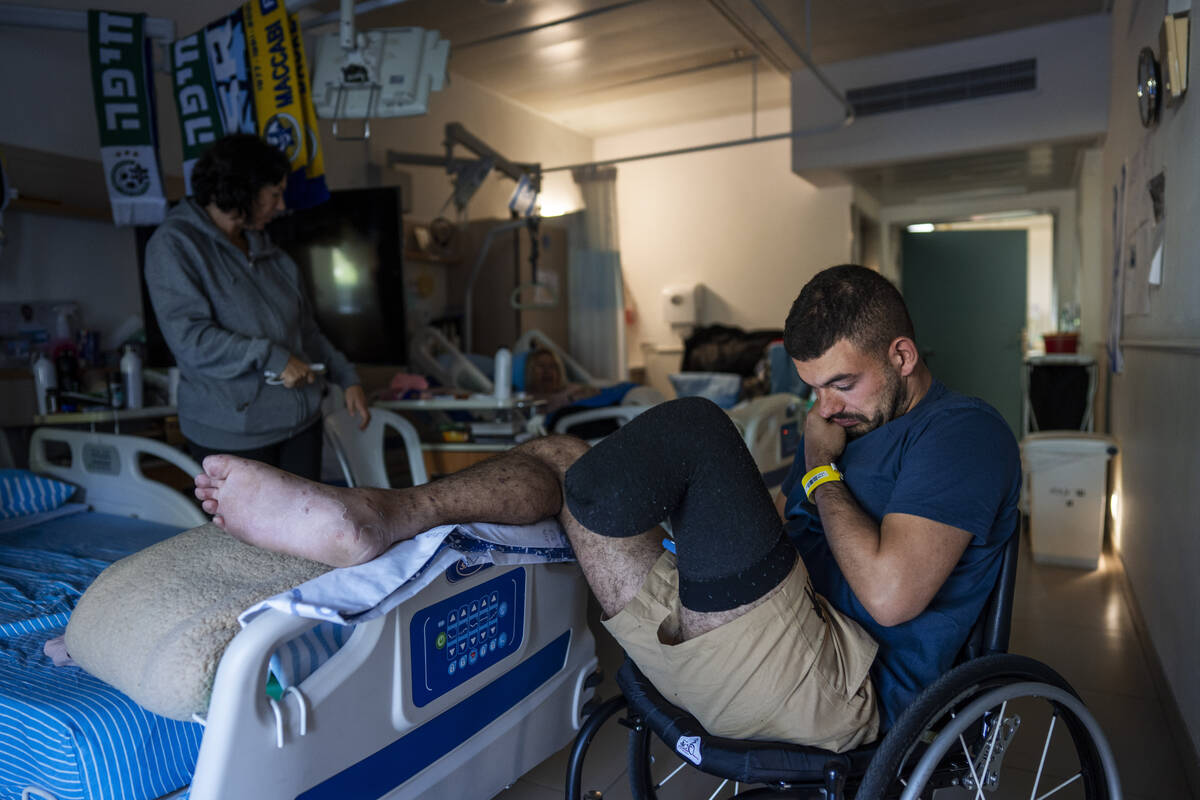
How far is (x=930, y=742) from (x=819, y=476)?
14.9 inches

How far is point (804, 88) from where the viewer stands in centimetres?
530

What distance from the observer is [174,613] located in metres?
1.02

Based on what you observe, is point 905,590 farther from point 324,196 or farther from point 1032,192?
point 1032,192

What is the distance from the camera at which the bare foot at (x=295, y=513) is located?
43.4 inches

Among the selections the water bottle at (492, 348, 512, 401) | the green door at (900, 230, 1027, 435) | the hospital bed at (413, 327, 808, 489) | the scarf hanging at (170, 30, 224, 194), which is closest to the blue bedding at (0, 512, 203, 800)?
the hospital bed at (413, 327, 808, 489)

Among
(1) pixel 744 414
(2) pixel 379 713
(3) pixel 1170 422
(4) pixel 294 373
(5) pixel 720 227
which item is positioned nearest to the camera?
(2) pixel 379 713

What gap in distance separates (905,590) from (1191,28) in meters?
1.53

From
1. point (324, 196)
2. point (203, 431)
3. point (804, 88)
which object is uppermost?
point (804, 88)

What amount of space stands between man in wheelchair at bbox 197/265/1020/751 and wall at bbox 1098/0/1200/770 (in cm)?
91

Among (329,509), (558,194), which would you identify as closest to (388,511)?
(329,509)

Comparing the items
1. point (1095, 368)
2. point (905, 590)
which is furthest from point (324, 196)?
point (1095, 368)

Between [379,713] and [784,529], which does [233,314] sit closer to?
[379,713]

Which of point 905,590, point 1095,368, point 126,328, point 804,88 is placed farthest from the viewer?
point 804,88

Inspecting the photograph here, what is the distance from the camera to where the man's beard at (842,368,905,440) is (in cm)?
→ 119
